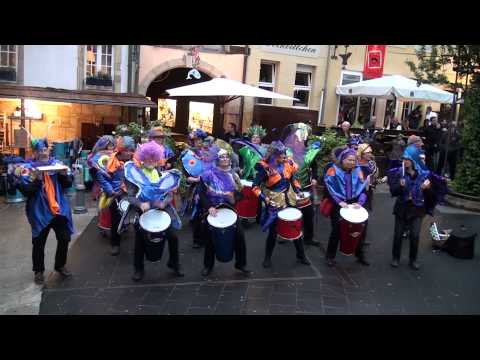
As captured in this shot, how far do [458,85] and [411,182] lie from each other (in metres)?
6.51

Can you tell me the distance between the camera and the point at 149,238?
536 centimetres

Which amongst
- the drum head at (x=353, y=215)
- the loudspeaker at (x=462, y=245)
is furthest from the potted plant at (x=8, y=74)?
the loudspeaker at (x=462, y=245)

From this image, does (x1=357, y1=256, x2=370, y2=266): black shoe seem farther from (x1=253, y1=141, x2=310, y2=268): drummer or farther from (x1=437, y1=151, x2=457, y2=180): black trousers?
(x1=437, y1=151, x2=457, y2=180): black trousers

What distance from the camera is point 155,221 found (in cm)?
538

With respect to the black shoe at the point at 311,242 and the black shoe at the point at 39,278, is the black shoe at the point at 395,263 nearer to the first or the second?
the black shoe at the point at 311,242

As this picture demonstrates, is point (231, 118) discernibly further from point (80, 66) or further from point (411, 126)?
point (411, 126)

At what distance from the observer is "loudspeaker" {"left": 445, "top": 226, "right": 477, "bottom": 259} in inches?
269

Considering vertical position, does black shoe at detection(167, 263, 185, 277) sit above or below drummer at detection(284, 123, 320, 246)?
below

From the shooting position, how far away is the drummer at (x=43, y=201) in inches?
206

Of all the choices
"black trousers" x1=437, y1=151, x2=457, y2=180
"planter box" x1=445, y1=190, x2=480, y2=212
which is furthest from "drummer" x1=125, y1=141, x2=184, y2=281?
"black trousers" x1=437, y1=151, x2=457, y2=180

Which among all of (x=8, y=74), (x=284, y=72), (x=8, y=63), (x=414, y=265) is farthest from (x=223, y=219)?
(x=284, y=72)

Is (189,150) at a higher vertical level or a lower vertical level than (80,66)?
lower

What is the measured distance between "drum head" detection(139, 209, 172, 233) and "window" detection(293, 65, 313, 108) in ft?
43.3
